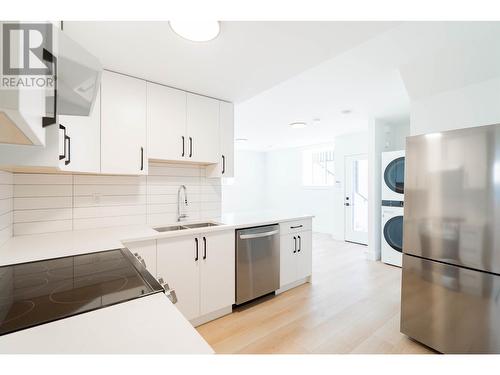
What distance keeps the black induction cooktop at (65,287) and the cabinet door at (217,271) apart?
94 cm

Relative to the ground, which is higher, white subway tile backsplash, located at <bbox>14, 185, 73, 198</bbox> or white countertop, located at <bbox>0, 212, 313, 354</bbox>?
white subway tile backsplash, located at <bbox>14, 185, 73, 198</bbox>

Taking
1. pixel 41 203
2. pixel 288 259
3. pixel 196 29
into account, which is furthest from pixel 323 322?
pixel 41 203

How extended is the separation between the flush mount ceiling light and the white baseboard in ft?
7.50

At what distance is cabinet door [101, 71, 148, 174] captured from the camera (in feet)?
6.42

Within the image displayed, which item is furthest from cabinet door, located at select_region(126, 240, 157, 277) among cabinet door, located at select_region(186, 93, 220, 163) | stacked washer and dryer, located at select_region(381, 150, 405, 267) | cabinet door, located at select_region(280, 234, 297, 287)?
stacked washer and dryer, located at select_region(381, 150, 405, 267)

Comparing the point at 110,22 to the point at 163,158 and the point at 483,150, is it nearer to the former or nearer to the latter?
the point at 163,158

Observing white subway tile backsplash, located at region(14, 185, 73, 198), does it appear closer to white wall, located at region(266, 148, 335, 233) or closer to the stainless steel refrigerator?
the stainless steel refrigerator

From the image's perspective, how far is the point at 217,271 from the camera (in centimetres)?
221

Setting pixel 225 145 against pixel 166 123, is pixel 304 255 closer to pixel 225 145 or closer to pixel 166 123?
pixel 225 145

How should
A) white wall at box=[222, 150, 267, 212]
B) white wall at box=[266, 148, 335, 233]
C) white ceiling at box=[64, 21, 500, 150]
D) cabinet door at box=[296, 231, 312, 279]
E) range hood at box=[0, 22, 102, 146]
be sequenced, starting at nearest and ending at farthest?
range hood at box=[0, 22, 102, 146] → white ceiling at box=[64, 21, 500, 150] → cabinet door at box=[296, 231, 312, 279] → white wall at box=[266, 148, 335, 233] → white wall at box=[222, 150, 267, 212]

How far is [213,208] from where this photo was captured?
2848 millimetres

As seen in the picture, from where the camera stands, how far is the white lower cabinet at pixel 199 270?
194 cm

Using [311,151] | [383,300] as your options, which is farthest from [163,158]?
[311,151]

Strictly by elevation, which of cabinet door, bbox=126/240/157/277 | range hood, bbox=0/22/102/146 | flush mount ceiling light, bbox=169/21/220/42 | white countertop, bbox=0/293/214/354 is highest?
flush mount ceiling light, bbox=169/21/220/42
